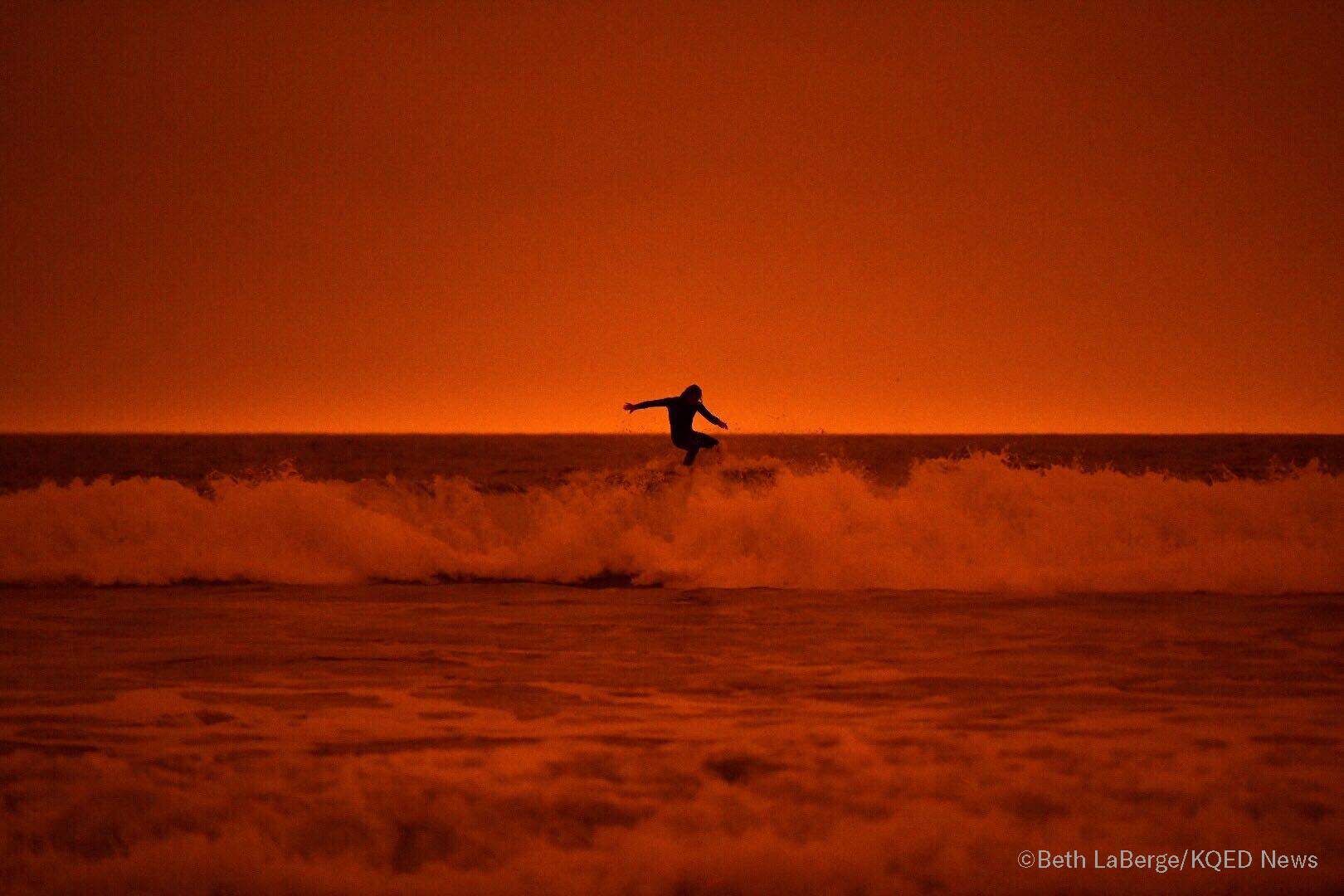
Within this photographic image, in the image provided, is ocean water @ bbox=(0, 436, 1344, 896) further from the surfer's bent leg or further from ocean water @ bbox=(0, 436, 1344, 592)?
the surfer's bent leg

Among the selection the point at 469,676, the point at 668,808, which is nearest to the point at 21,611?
the point at 469,676

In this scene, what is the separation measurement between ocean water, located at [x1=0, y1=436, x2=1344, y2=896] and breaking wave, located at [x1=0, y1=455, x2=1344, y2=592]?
6 cm

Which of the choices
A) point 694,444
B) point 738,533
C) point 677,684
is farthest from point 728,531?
point 677,684

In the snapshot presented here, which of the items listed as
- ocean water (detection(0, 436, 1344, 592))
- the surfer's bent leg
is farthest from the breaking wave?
the surfer's bent leg

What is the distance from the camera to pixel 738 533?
14.8m

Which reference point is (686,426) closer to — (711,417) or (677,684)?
(711,417)

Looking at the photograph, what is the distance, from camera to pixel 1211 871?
457 centimetres

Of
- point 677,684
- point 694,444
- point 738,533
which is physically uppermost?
point 694,444

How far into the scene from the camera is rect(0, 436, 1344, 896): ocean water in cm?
483

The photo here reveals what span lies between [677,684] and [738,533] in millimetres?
6941

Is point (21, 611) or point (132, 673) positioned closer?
point (132, 673)

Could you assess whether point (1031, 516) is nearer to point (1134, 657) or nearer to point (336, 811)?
point (1134, 657)

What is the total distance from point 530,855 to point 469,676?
11.6 feet

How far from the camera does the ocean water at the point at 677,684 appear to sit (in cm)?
483
